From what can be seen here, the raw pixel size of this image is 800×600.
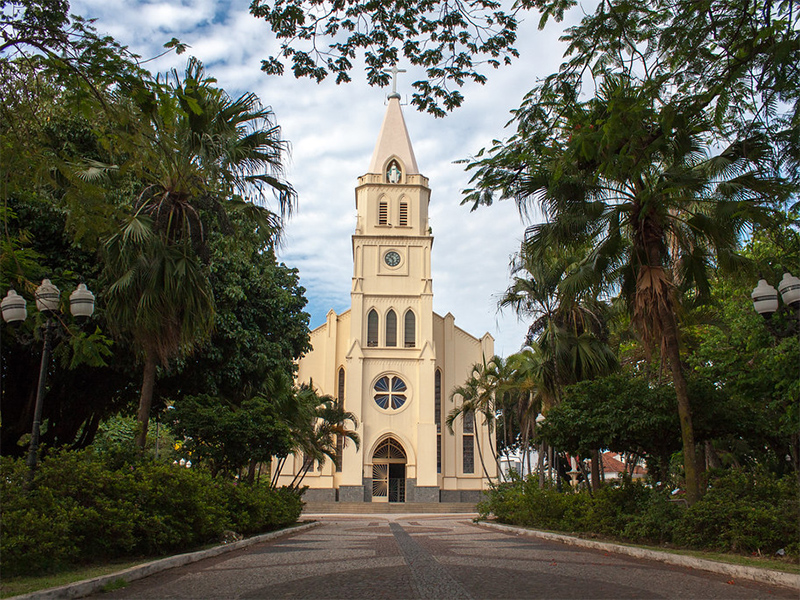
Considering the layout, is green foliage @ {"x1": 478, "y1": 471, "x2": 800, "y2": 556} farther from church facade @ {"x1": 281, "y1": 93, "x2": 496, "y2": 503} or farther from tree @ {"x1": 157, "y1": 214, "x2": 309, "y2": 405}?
church facade @ {"x1": 281, "y1": 93, "x2": 496, "y2": 503}

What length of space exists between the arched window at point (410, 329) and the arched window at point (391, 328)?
0.62 meters

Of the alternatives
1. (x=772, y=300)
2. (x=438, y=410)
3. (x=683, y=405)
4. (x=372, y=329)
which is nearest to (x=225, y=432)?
(x=683, y=405)

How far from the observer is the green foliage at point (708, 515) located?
9.01 metres

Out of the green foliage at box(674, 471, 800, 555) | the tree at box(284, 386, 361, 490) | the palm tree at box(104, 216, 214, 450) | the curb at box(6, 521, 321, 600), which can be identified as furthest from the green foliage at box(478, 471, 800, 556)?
the tree at box(284, 386, 361, 490)

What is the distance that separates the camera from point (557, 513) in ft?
53.0

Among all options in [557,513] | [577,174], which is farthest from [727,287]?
[577,174]

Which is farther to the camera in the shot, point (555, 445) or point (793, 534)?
point (555, 445)

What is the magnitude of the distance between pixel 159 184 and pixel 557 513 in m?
11.3

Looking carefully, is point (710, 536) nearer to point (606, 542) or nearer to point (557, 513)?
point (606, 542)

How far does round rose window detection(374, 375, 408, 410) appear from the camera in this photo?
40656 millimetres

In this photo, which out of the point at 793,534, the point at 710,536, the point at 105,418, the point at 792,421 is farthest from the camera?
the point at 105,418

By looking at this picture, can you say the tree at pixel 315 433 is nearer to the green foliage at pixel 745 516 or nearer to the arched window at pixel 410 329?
the arched window at pixel 410 329

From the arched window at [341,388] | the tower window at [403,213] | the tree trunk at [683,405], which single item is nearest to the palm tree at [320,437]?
the arched window at [341,388]

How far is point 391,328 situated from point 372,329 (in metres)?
1.16
